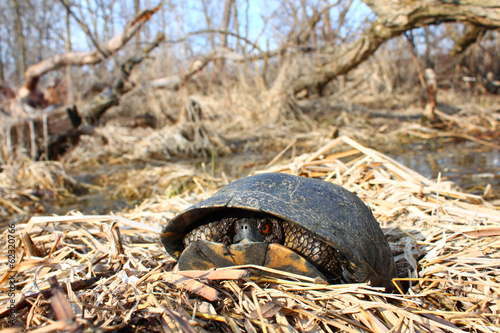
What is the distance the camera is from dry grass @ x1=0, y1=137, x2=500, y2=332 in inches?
54.9

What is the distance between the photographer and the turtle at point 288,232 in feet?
4.78

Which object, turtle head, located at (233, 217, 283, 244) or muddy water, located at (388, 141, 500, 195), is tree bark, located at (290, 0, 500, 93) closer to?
muddy water, located at (388, 141, 500, 195)

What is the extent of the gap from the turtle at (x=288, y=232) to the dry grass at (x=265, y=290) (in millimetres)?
106

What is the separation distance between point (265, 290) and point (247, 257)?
22 cm

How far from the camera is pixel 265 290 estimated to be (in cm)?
157

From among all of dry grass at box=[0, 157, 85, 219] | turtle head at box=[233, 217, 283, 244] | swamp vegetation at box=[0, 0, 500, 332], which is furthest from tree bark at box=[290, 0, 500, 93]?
dry grass at box=[0, 157, 85, 219]

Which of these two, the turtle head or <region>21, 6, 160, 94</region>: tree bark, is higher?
<region>21, 6, 160, 94</region>: tree bark

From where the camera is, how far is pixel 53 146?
5.94m

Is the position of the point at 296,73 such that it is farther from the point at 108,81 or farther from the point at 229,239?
the point at 229,239

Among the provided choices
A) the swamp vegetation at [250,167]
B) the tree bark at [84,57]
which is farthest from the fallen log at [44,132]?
the tree bark at [84,57]

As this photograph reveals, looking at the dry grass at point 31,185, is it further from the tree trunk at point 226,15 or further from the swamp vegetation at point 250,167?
the tree trunk at point 226,15

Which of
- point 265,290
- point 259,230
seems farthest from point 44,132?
point 265,290

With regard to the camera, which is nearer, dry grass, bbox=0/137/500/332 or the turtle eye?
dry grass, bbox=0/137/500/332

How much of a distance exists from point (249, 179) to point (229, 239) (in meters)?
0.35
